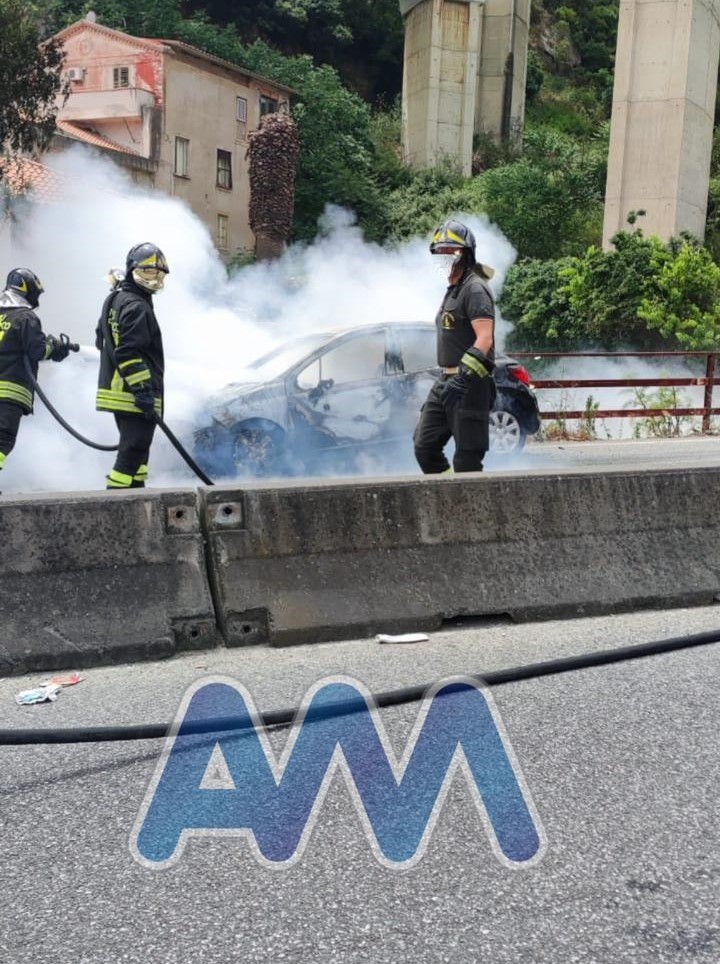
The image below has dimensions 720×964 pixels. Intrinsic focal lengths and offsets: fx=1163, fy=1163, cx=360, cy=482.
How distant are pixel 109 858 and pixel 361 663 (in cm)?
166

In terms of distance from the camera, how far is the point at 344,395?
30.7 feet

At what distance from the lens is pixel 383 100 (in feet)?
166

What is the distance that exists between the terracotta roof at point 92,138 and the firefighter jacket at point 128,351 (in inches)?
933

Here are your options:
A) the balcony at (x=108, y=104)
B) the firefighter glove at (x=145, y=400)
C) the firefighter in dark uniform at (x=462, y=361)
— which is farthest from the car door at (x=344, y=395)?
the balcony at (x=108, y=104)

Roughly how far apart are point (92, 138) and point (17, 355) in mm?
25228

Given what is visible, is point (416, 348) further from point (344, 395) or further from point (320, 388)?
point (320, 388)

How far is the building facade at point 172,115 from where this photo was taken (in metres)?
33.9

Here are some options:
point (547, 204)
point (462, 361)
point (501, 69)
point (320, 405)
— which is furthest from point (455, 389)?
point (501, 69)

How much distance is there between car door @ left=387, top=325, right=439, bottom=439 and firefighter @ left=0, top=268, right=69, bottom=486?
107 inches

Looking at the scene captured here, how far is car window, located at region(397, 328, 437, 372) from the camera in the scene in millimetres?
9672

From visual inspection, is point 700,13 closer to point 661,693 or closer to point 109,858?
A: point 661,693

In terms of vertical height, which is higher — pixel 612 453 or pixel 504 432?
pixel 504 432

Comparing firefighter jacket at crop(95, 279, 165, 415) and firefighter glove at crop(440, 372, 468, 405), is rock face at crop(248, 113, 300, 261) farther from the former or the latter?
firefighter glove at crop(440, 372, 468, 405)

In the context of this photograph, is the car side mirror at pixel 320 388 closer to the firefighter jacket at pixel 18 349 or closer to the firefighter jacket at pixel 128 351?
the firefighter jacket at pixel 18 349
